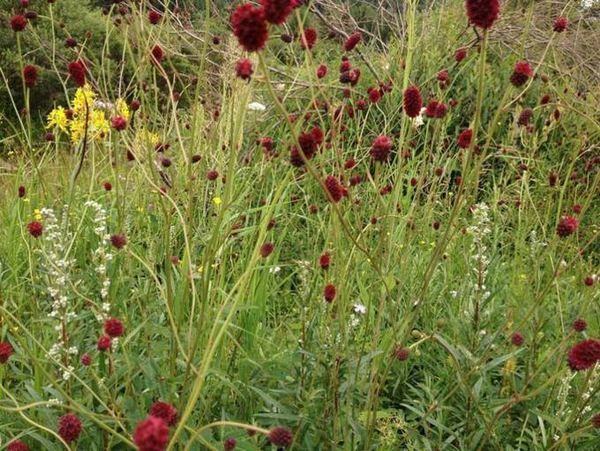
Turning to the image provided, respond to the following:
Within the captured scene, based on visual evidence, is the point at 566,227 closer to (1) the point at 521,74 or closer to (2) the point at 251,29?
(1) the point at 521,74

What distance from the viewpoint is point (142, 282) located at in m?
2.36

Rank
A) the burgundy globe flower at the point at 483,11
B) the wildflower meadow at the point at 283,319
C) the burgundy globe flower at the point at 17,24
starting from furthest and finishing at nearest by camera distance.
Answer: the burgundy globe flower at the point at 17,24 → the wildflower meadow at the point at 283,319 → the burgundy globe flower at the point at 483,11

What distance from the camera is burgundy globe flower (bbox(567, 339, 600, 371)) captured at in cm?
129

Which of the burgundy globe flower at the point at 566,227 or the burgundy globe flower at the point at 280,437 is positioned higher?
the burgundy globe flower at the point at 566,227

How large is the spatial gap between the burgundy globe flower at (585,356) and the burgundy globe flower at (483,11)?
609 mm

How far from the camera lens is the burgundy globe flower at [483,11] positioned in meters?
1.10

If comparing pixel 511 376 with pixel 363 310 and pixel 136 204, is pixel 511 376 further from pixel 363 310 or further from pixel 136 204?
pixel 136 204

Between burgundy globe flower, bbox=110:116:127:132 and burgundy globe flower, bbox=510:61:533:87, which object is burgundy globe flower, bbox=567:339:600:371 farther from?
burgundy globe flower, bbox=110:116:127:132

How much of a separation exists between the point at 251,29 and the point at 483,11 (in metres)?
0.39

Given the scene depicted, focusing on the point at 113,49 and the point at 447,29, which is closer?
the point at 447,29

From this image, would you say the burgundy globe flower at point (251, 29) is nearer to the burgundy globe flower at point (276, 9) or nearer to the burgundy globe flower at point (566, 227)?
the burgundy globe flower at point (276, 9)

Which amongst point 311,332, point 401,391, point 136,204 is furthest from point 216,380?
point 136,204

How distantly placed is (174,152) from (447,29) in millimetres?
2757

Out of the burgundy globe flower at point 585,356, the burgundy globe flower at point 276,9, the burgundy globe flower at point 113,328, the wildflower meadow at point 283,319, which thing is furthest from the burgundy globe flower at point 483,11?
the burgundy globe flower at point 113,328
